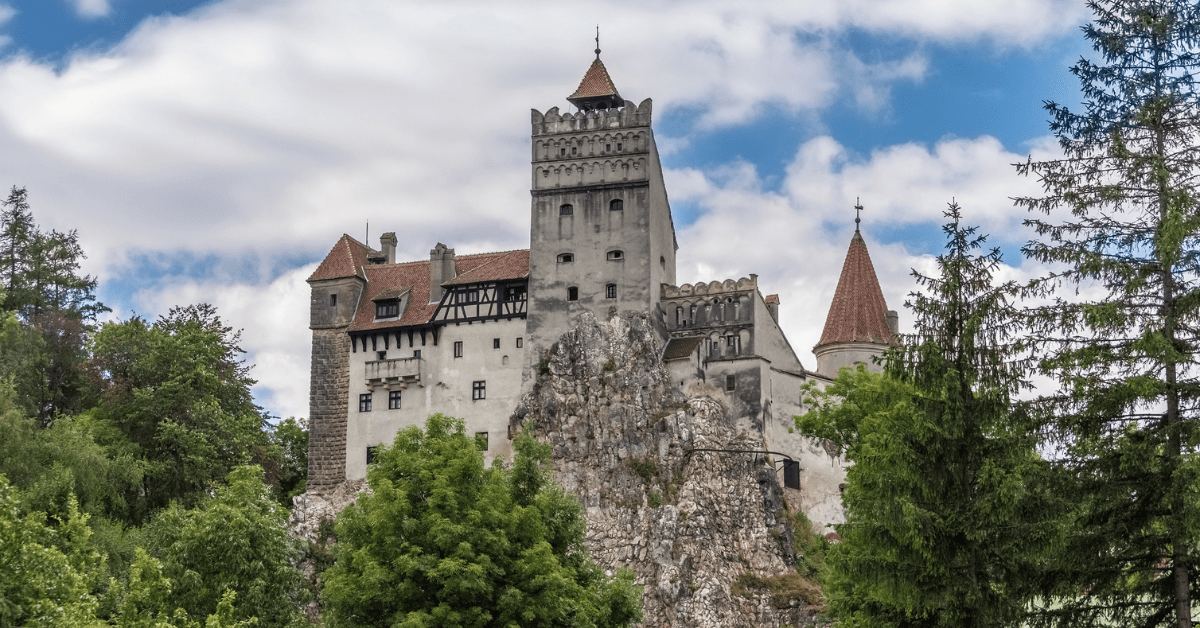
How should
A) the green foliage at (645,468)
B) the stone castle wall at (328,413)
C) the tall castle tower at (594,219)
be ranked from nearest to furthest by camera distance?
the green foliage at (645,468), the tall castle tower at (594,219), the stone castle wall at (328,413)

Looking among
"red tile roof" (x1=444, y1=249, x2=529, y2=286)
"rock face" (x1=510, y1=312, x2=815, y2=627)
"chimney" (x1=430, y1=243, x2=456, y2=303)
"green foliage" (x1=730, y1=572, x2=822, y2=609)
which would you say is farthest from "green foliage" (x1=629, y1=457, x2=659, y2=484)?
"chimney" (x1=430, y1=243, x2=456, y2=303)

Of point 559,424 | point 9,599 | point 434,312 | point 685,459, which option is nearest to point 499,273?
point 434,312

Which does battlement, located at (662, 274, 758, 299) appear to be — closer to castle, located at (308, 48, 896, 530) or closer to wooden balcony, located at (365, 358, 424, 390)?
castle, located at (308, 48, 896, 530)

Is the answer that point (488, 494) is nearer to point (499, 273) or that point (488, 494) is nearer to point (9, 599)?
point (9, 599)

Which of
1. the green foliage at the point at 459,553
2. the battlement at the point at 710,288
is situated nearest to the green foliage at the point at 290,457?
the battlement at the point at 710,288

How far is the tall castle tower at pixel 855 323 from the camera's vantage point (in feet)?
213

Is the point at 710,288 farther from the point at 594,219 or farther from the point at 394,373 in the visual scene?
the point at 394,373

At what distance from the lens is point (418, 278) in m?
66.8

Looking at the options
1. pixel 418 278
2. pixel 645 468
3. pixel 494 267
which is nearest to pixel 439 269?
pixel 418 278

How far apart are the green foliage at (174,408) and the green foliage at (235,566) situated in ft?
75.6

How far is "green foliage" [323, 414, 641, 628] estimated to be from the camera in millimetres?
33531

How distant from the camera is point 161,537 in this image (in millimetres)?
40562

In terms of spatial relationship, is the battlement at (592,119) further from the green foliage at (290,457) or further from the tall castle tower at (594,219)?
the green foliage at (290,457)

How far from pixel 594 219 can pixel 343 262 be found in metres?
12.6
